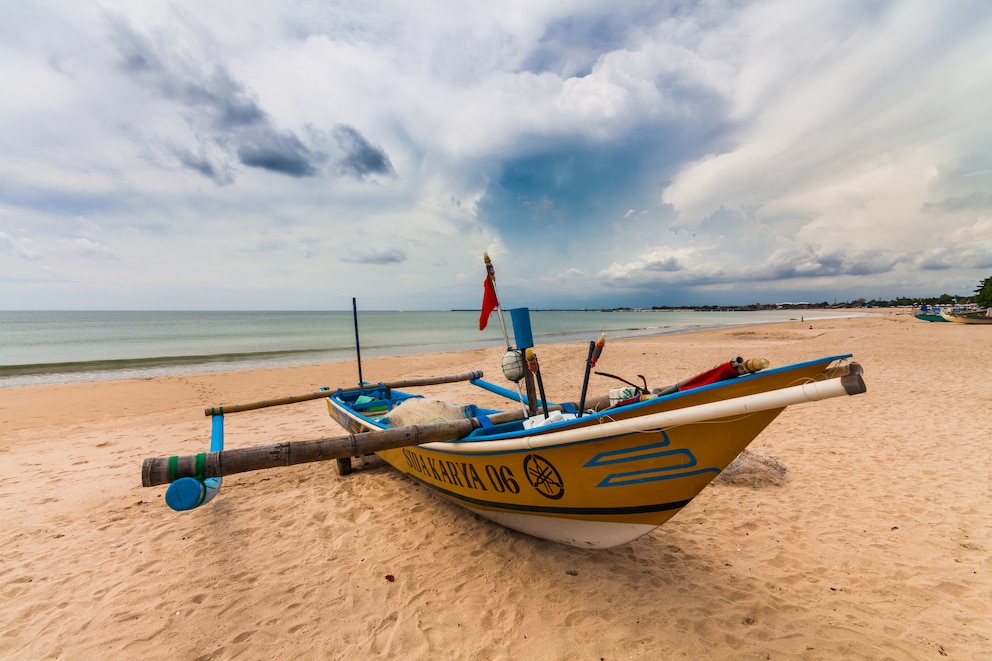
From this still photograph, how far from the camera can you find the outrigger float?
2.22 metres

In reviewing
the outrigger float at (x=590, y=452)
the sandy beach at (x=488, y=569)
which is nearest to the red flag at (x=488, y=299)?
the outrigger float at (x=590, y=452)

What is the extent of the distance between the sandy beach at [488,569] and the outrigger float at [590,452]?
61cm

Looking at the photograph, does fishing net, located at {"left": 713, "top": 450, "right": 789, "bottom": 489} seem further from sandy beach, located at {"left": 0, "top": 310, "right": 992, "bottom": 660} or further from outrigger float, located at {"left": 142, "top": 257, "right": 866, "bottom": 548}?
outrigger float, located at {"left": 142, "top": 257, "right": 866, "bottom": 548}

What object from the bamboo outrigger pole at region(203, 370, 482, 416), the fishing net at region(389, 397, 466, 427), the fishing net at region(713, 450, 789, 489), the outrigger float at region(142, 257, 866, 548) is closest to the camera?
the outrigger float at region(142, 257, 866, 548)

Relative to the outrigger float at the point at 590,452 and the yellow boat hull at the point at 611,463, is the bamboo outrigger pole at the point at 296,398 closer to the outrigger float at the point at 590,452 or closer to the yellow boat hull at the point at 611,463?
the outrigger float at the point at 590,452

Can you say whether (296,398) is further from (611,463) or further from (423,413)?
(611,463)

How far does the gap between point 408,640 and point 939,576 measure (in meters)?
4.27

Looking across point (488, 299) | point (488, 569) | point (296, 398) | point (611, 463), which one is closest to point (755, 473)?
point (611, 463)

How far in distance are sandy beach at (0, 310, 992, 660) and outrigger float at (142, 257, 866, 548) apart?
0.61 metres

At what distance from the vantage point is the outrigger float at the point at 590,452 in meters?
2.22

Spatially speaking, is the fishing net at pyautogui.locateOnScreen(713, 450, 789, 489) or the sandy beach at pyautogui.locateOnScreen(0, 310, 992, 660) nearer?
the sandy beach at pyautogui.locateOnScreen(0, 310, 992, 660)

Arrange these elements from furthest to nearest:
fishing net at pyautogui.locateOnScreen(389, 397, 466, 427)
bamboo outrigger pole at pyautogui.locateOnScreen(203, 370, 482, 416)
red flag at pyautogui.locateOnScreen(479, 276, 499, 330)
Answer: bamboo outrigger pole at pyautogui.locateOnScreen(203, 370, 482, 416), fishing net at pyautogui.locateOnScreen(389, 397, 466, 427), red flag at pyautogui.locateOnScreen(479, 276, 499, 330)

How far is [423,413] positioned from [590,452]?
9.34 ft

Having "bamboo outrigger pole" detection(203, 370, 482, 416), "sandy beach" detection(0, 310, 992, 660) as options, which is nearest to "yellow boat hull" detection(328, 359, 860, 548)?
"sandy beach" detection(0, 310, 992, 660)
